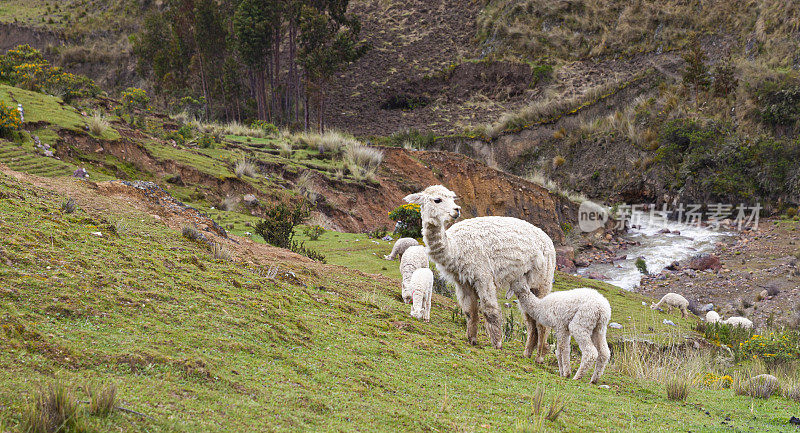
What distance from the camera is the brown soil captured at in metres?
18.2

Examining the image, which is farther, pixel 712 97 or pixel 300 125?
pixel 300 125

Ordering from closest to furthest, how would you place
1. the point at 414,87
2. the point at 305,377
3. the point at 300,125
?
the point at 305,377
the point at 300,125
the point at 414,87

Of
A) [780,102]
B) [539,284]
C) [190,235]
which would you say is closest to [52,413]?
[190,235]

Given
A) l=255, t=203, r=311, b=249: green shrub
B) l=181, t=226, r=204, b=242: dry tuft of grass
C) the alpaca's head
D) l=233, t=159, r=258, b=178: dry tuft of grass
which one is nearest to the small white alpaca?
l=255, t=203, r=311, b=249: green shrub

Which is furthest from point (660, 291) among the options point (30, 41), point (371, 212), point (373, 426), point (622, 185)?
point (30, 41)

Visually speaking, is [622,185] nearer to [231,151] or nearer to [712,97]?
[712,97]

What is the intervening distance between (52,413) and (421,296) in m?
6.38

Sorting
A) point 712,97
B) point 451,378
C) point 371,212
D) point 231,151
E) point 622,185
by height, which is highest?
point 712,97

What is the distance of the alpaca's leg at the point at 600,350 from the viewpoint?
663 centimetres

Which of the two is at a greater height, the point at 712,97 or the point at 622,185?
the point at 712,97

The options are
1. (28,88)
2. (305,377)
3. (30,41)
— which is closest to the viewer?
(305,377)

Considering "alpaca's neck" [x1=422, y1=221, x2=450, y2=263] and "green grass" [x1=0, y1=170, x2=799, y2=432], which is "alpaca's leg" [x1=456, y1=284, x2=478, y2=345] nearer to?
"green grass" [x1=0, y1=170, x2=799, y2=432]

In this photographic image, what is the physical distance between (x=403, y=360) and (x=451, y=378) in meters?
0.53

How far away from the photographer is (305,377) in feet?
14.2
